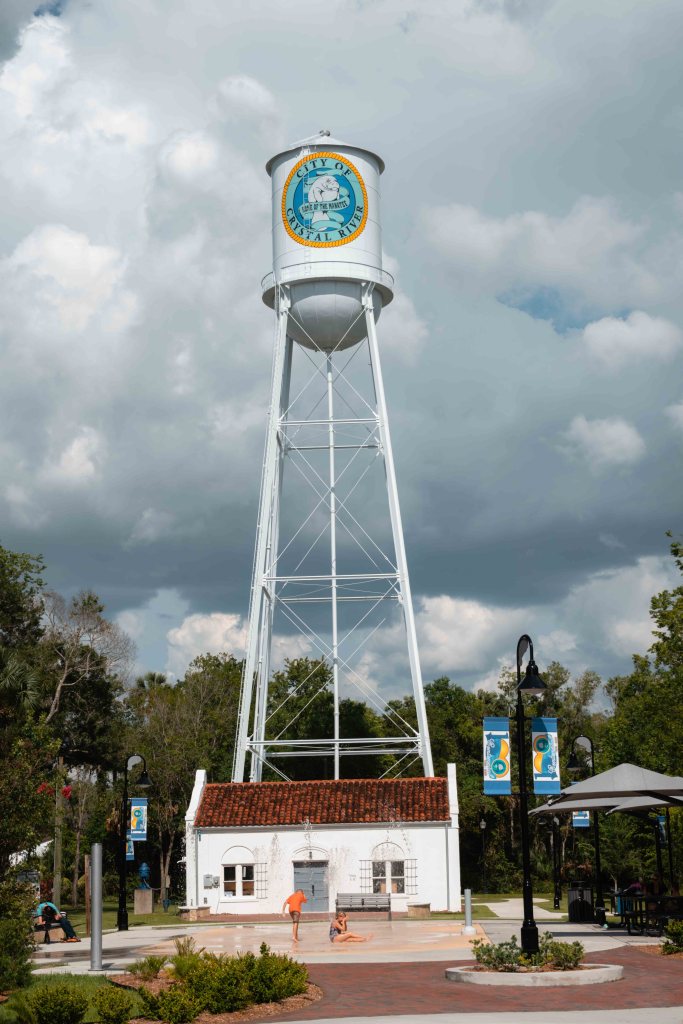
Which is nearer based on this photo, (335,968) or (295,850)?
(335,968)

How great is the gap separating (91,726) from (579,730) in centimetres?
3366

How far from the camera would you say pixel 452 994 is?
55.1 feet

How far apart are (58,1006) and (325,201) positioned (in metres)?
31.0

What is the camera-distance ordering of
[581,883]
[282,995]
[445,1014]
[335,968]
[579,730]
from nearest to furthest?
[445,1014] < [282,995] < [335,968] < [581,883] < [579,730]

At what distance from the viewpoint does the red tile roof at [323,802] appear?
125ft

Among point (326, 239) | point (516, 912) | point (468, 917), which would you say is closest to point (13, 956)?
point (468, 917)

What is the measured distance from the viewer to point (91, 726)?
59406mm

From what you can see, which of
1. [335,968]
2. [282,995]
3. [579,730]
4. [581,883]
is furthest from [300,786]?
[579,730]

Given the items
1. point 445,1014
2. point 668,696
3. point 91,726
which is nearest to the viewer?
point 445,1014

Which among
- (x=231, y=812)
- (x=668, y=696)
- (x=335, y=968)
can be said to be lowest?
(x=335, y=968)

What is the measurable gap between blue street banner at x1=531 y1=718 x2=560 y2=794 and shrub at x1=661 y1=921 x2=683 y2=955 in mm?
3395

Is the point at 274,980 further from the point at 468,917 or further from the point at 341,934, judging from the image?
the point at 468,917

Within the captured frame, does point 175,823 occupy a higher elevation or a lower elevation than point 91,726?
lower

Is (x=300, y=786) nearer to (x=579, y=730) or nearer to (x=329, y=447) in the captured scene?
(x=329, y=447)
